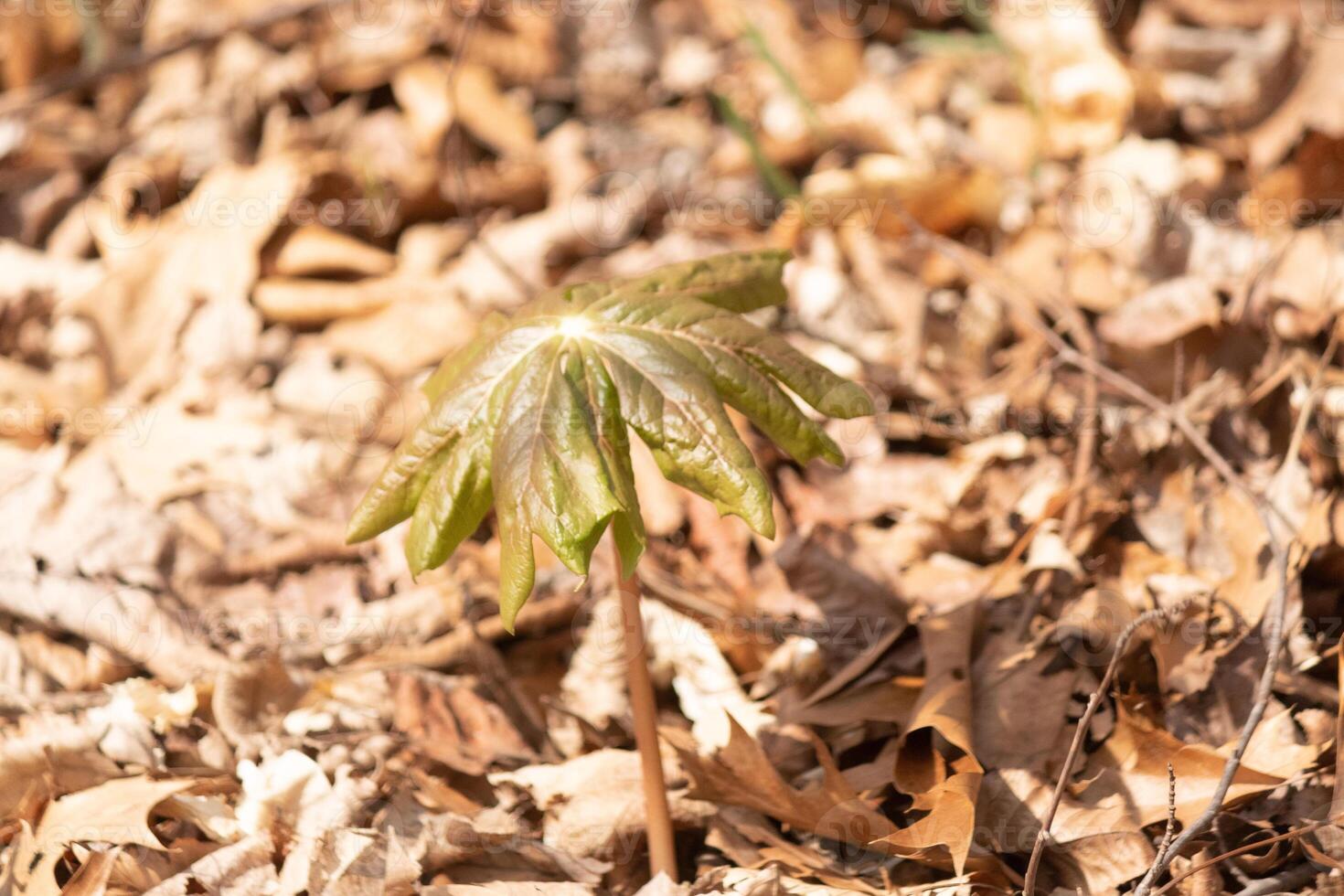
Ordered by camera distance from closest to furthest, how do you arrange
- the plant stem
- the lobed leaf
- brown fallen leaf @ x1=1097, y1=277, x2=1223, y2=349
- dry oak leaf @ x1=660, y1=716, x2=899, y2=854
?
the lobed leaf
the plant stem
dry oak leaf @ x1=660, y1=716, x2=899, y2=854
brown fallen leaf @ x1=1097, y1=277, x2=1223, y2=349

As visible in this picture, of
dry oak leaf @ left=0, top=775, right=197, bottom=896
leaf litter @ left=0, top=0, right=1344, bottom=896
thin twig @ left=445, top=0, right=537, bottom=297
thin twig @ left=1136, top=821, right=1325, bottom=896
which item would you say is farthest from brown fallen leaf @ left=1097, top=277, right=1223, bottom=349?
dry oak leaf @ left=0, top=775, right=197, bottom=896

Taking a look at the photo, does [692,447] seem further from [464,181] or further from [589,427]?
[464,181]

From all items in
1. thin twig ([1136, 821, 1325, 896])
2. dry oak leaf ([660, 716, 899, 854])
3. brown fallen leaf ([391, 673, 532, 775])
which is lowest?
brown fallen leaf ([391, 673, 532, 775])

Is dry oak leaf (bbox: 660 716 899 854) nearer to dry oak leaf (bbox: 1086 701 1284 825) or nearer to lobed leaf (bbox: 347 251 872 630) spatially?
dry oak leaf (bbox: 1086 701 1284 825)

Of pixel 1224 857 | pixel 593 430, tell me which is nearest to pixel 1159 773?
pixel 1224 857

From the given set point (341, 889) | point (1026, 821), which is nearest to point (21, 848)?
point (341, 889)

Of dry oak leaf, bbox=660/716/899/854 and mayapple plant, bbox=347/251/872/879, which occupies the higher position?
mayapple plant, bbox=347/251/872/879
